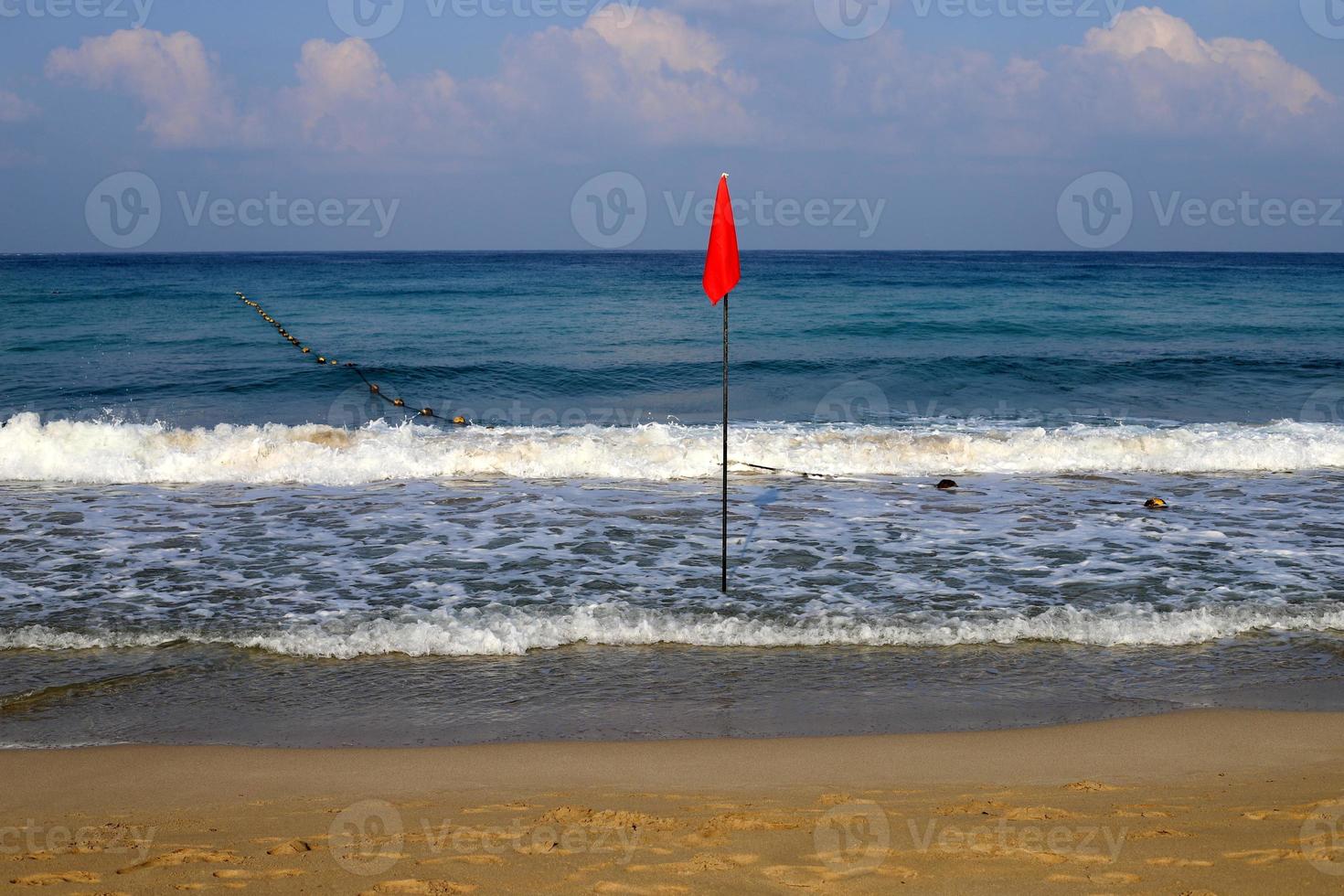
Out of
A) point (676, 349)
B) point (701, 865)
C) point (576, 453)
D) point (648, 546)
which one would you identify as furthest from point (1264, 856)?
point (676, 349)

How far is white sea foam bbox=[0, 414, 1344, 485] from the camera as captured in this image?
12125mm

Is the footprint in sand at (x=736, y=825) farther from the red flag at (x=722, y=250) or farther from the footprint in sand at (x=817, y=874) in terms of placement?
the red flag at (x=722, y=250)

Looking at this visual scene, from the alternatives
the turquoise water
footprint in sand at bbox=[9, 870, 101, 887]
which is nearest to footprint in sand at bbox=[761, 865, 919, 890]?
footprint in sand at bbox=[9, 870, 101, 887]

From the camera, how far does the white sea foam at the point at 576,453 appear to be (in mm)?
12125

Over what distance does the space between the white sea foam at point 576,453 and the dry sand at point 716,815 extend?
7478 millimetres

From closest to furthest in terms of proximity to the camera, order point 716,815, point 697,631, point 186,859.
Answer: point 186,859 < point 716,815 < point 697,631

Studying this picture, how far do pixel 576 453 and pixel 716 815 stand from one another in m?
8.79

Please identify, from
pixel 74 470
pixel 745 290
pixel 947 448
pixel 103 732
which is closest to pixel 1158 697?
pixel 103 732

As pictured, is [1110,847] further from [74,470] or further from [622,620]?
[74,470]

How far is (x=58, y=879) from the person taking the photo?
345 cm

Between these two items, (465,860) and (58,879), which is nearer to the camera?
(58,879)

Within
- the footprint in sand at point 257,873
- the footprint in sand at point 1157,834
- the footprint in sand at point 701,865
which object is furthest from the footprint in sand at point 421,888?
the footprint in sand at point 1157,834

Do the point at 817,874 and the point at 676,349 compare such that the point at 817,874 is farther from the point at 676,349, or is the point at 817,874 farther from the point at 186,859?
the point at 676,349

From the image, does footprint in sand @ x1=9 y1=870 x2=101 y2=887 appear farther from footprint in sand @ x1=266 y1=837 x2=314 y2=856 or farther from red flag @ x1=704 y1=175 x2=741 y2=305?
red flag @ x1=704 y1=175 x2=741 y2=305
